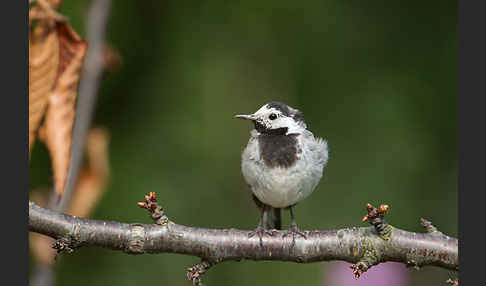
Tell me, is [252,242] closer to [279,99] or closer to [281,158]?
[281,158]

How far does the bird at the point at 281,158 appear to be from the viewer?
290cm

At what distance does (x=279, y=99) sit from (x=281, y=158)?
1.82 m

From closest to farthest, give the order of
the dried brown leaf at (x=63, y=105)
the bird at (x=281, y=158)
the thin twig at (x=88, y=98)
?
1. the dried brown leaf at (x=63, y=105)
2. the thin twig at (x=88, y=98)
3. the bird at (x=281, y=158)

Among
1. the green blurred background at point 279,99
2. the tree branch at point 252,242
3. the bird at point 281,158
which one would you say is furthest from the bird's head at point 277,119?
the green blurred background at point 279,99

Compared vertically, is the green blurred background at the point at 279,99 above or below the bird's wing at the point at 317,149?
above

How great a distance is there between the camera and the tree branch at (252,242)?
2107 millimetres

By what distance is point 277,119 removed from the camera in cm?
295

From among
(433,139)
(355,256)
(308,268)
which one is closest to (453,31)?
(433,139)

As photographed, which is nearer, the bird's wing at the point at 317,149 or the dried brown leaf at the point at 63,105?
the dried brown leaf at the point at 63,105

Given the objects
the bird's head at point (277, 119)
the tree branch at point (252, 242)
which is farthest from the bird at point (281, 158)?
the tree branch at point (252, 242)

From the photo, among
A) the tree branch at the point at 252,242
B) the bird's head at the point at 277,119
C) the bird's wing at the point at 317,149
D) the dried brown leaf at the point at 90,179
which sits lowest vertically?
the tree branch at the point at 252,242

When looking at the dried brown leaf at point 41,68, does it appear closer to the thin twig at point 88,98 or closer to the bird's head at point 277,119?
the thin twig at point 88,98

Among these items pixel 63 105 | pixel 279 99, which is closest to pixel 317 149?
pixel 63 105

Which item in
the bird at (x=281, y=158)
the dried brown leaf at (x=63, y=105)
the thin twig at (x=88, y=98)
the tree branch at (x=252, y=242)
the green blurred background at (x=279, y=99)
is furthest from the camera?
the green blurred background at (x=279, y=99)
